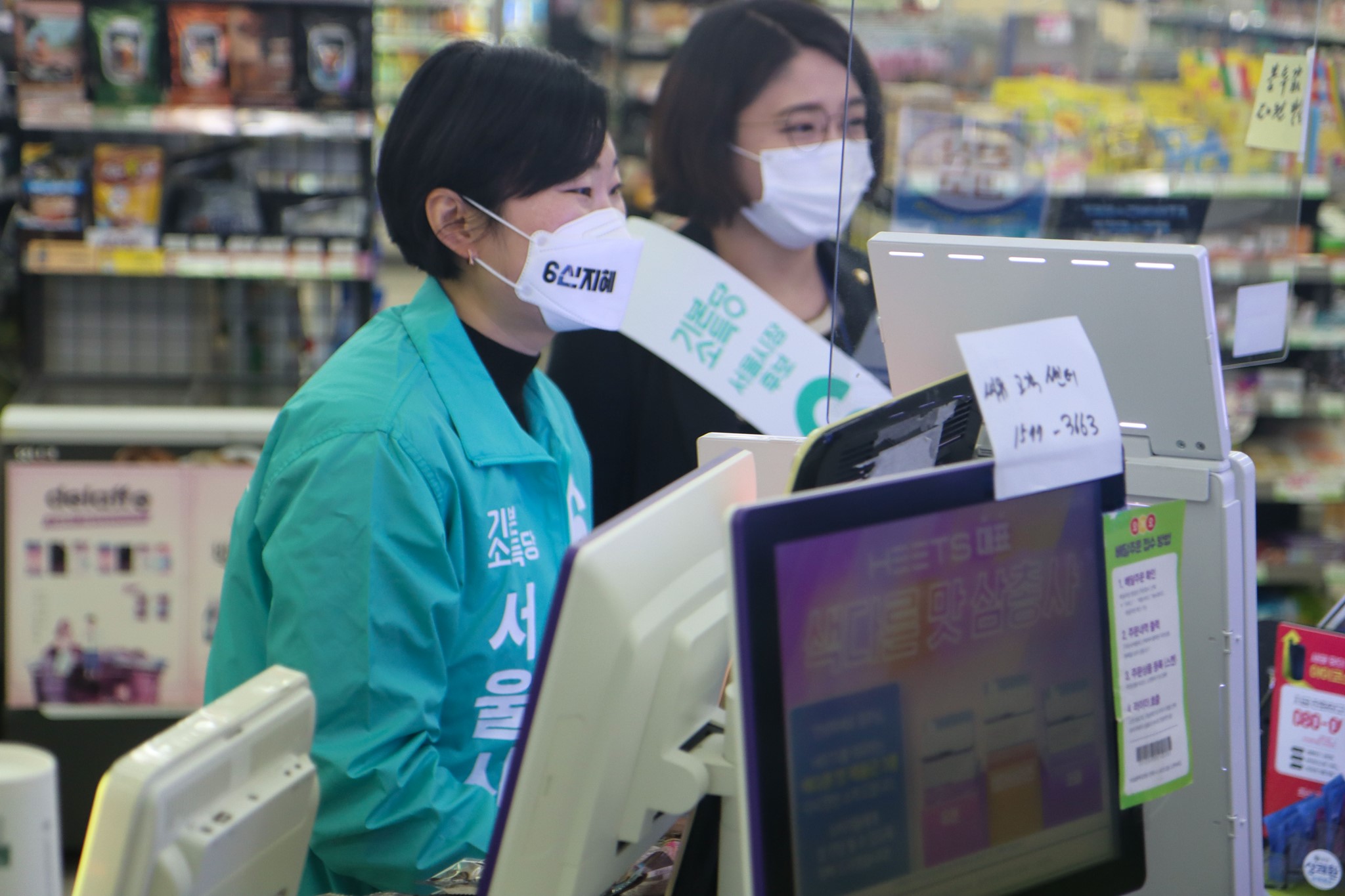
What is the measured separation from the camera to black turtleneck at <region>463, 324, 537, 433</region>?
1796mm

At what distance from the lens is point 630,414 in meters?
2.51

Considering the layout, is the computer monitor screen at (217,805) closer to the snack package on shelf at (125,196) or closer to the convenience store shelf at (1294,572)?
the snack package on shelf at (125,196)

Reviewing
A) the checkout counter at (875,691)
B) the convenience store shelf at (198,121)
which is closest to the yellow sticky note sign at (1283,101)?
the checkout counter at (875,691)

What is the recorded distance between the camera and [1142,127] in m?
3.26

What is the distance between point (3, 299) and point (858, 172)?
2.87 m

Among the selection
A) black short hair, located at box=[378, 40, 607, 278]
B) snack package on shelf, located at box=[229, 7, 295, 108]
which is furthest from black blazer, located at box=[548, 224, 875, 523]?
snack package on shelf, located at box=[229, 7, 295, 108]

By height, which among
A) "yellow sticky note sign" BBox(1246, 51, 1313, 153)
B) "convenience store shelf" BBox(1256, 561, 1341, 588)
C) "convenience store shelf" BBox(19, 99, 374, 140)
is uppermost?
"yellow sticky note sign" BBox(1246, 51, 1313, 153)

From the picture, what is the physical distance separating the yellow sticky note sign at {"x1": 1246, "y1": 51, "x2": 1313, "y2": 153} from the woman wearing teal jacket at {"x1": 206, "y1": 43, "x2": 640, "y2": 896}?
128 cm

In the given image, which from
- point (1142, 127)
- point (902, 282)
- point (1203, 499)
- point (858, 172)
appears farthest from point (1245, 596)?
point (1142, 127)

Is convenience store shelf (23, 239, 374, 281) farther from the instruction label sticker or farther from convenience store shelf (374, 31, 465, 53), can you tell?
convenience store shelf (374, 31, 465, 53)

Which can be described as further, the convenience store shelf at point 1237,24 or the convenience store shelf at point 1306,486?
the convenience store shelf at point 1306,486

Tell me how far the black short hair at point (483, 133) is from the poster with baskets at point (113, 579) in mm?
1890

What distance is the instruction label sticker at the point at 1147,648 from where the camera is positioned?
1.17 m

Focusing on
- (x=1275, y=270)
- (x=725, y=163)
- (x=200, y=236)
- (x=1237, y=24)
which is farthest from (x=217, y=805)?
(x=1237, y=24)
